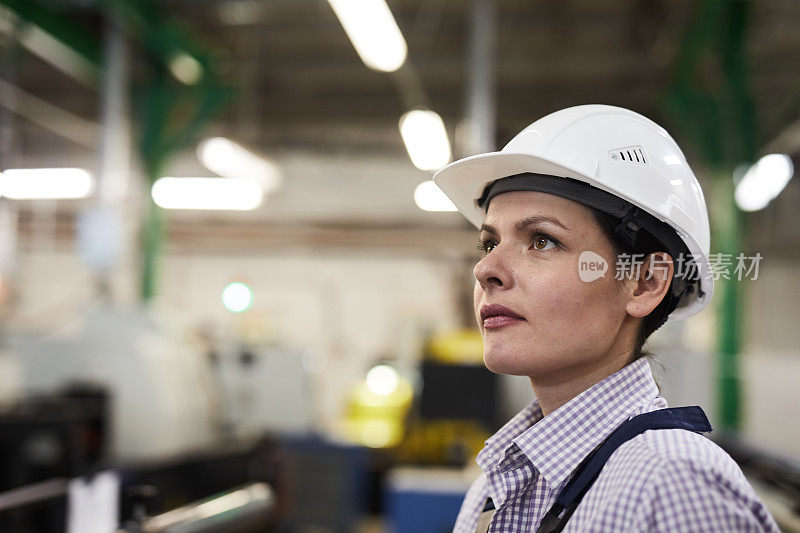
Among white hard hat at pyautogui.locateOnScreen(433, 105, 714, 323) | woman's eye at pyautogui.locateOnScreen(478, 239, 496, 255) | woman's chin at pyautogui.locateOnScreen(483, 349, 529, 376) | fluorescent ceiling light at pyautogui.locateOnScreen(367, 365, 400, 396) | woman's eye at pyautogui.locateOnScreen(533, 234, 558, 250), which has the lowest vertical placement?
fluorescent ceiling light at pyautogui.locateOnScreen(367, 365, 400, 396)

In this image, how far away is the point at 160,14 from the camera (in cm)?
664

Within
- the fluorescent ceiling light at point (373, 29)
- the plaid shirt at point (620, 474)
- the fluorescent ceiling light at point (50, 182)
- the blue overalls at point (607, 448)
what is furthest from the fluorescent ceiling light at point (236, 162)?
the blue overalls at point (607, 448)

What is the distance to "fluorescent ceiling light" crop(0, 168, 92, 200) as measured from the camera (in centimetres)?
912

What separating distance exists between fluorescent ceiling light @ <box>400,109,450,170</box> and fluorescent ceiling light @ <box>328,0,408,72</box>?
150 cm

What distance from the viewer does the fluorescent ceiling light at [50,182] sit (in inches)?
359

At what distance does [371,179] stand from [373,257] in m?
1.70

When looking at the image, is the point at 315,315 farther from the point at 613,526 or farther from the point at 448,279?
the point at 613,526

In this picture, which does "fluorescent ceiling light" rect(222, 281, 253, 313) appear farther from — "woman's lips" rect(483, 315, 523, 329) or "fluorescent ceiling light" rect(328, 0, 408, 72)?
"woman's lips" rect(483, 315, 523, 329)

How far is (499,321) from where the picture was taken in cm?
120

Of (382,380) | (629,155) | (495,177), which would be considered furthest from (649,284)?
(382,380)

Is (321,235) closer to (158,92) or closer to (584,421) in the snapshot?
(158,92)

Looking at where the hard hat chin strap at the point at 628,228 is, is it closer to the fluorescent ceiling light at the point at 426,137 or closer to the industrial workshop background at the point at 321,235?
the industrial workshop background at the point at 321,235

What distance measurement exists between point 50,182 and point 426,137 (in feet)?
16.8

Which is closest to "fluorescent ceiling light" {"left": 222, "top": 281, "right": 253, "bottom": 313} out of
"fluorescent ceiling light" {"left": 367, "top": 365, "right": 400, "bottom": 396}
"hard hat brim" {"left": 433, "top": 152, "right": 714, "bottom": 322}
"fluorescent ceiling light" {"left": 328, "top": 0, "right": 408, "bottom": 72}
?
"fluorescent ceiling light" {"left": 328, "top": 0, "right": 408, "bottom": 72}
